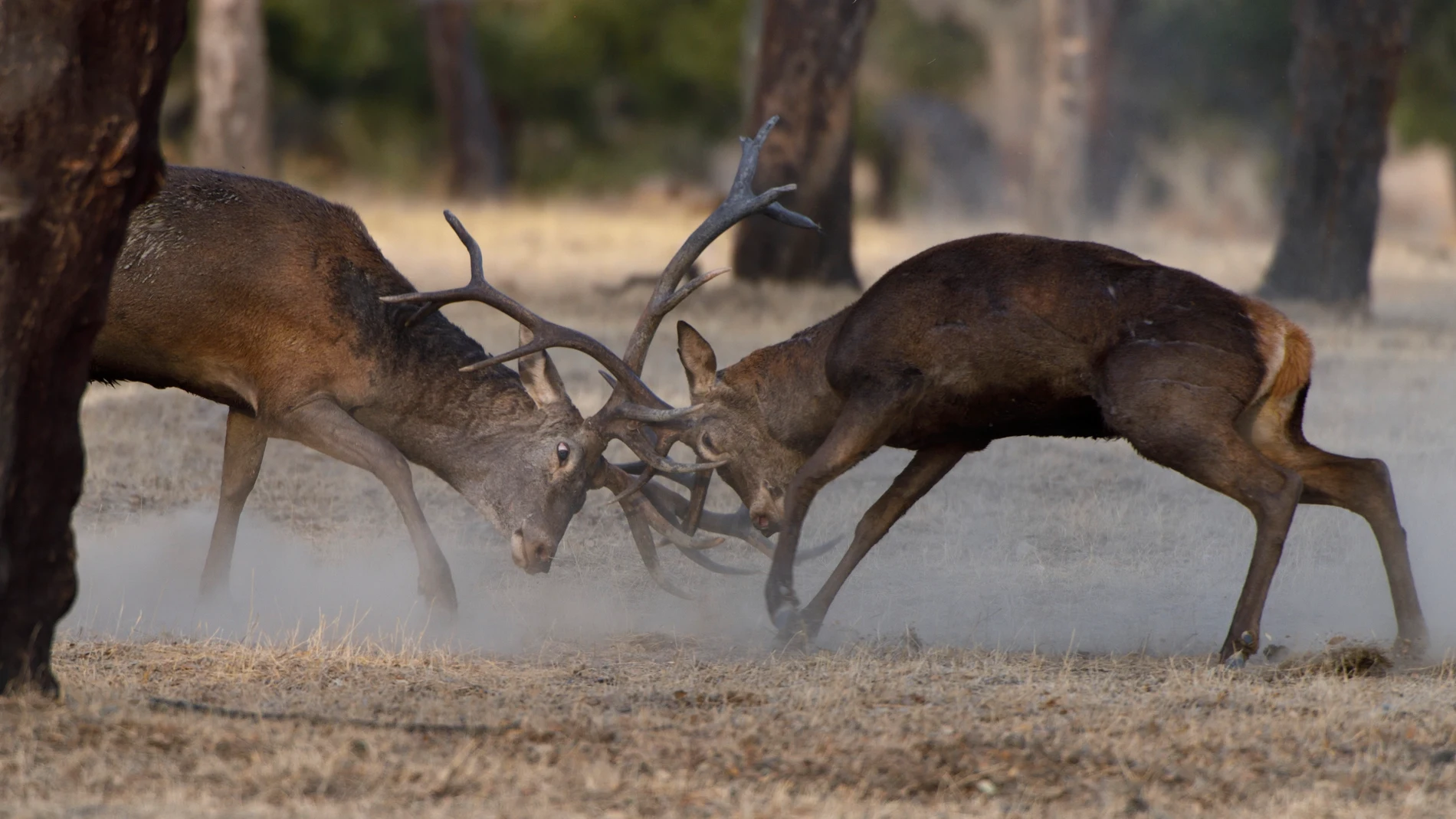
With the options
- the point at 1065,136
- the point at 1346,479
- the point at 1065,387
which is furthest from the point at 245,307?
the point at 1065,136

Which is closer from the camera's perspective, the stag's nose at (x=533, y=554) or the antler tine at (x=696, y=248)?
the stag's nose at (x=533, y=554)

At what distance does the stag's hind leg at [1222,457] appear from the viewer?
21.1ft

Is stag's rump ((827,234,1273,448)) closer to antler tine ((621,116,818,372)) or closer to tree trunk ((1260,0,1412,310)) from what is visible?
antler tine ((621,116,818,372))

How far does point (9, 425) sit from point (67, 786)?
1057mm

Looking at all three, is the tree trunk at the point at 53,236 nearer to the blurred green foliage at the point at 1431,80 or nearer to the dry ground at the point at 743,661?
the dry ground at the point at 743,661

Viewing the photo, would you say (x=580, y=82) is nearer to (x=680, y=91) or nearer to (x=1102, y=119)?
(x=680, y=91)

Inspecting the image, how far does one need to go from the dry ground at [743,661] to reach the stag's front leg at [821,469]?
181mm

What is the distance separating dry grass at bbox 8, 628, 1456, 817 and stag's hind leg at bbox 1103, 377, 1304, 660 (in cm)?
31

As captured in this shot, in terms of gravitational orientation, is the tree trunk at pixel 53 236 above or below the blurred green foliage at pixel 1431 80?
below

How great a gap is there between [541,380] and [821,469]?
151cm

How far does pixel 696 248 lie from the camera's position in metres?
7.85

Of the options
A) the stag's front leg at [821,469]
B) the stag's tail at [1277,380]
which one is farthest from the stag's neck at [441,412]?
the stag's tail at [1277,380]

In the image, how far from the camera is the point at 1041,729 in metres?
5.29

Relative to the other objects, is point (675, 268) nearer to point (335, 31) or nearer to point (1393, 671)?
point (1393, 671)
